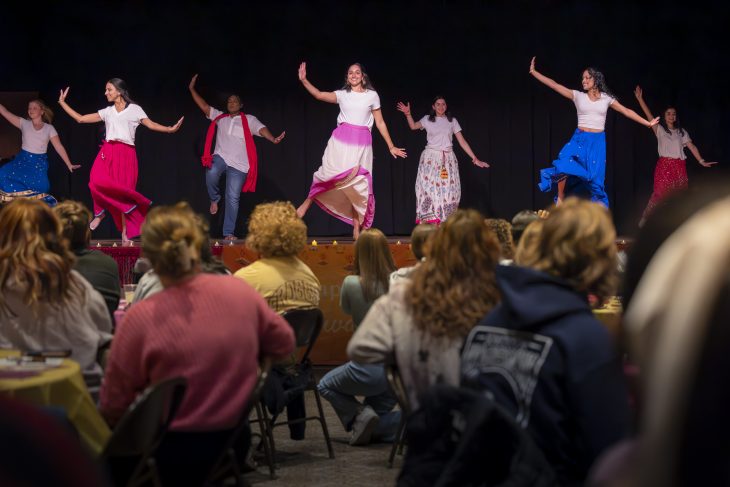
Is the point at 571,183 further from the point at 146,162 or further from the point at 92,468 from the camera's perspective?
the point at 92,468

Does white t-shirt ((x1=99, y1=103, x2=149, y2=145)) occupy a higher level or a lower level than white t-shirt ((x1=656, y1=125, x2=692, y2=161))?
higher

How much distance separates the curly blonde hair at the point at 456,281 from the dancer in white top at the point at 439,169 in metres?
7.54

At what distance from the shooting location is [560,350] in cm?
189

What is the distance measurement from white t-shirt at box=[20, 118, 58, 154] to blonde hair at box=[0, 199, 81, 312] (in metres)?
7.11

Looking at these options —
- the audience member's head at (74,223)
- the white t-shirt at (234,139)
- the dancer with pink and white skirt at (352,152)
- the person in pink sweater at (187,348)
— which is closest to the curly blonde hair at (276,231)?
the audience member's head at (74,223)

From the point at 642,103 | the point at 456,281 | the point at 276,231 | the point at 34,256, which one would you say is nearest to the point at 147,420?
the point at 34,256

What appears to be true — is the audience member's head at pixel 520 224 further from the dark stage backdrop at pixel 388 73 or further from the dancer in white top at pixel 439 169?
the dark stage backdrop at pixel 388 73

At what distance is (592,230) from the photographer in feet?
6.56

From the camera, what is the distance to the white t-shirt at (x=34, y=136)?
9.62 metres

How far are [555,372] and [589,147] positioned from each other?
7.30 m

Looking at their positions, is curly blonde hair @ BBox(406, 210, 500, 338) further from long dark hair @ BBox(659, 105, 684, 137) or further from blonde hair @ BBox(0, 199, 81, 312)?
long dark hair @ BBox(659, 105, 684, 137)

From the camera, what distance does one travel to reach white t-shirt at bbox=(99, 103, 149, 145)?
8.91m

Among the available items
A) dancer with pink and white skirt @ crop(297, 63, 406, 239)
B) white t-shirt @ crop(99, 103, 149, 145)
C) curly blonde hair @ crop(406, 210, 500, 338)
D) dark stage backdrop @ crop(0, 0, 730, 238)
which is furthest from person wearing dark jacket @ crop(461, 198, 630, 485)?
dark stage backdrop @ crop(0, 0, 730, 238)

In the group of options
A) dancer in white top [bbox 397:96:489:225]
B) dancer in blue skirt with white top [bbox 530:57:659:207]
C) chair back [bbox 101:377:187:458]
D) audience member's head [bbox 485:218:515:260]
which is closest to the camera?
chair back [bbox 101:377:187:458]
